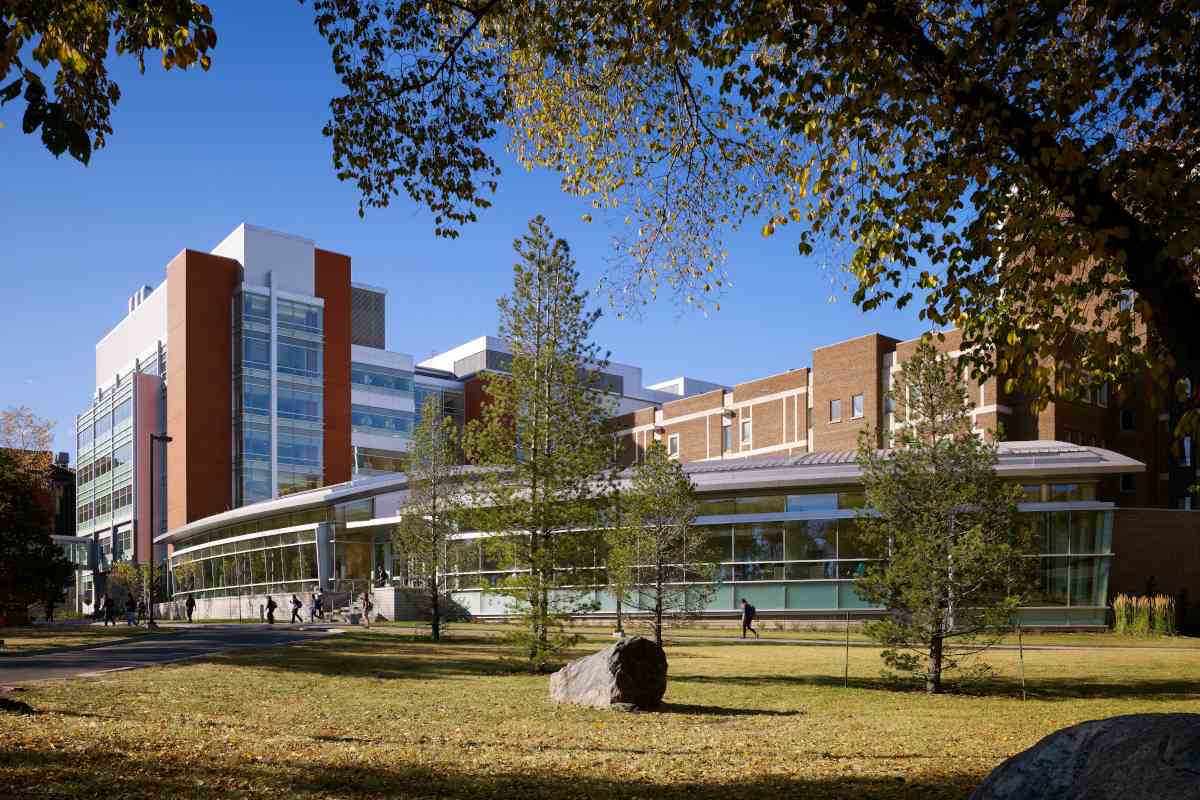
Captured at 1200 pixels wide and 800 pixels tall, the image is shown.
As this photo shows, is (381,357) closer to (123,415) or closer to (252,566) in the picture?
(123,415)

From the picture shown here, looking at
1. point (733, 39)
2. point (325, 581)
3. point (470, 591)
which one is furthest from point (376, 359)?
point (733, 39)

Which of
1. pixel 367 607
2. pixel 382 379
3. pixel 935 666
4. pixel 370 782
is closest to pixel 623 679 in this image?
pixel 370 782

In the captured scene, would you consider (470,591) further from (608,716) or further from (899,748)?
(899,748)

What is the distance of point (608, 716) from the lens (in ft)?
51.5

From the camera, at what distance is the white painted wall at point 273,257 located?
257 ft

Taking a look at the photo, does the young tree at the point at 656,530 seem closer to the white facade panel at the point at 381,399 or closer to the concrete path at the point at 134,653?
the concrete path at the point at 134,653

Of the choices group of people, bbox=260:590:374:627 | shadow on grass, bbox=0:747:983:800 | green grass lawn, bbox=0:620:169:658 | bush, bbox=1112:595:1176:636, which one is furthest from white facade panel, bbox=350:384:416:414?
shadow on grass, bbox=0:747:983:800

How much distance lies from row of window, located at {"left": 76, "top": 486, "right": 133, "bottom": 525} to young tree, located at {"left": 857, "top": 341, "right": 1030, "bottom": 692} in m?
75.4

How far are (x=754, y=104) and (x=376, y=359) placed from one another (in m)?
86.0

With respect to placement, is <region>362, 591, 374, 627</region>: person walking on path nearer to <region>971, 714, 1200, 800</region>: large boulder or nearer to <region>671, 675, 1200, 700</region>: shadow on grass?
<region>671, 675, 1200, 700</region>: shadow on grass

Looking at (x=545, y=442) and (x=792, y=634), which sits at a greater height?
(x=545, y=442)

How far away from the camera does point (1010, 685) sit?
912 inches

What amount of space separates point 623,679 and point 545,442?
1059cm

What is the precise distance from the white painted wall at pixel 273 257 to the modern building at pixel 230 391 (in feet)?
0.28
